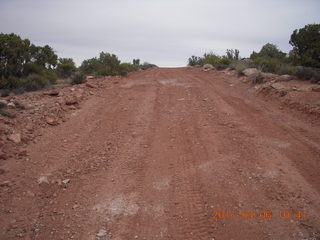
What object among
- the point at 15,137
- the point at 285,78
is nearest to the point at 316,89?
the point at 285,78

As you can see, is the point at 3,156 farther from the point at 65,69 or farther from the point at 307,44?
the point at 65,69

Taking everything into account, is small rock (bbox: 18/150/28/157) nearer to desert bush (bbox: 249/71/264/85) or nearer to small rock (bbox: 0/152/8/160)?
small rock (bbox: 0/152/8/160)

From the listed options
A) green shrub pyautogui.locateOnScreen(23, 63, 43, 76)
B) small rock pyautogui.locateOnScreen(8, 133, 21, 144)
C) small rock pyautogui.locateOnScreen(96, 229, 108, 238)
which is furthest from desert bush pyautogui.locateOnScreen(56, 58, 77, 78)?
small rock pyautogui.locateOnScreen(96, 229, 108, 238)

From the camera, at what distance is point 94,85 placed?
428 inches

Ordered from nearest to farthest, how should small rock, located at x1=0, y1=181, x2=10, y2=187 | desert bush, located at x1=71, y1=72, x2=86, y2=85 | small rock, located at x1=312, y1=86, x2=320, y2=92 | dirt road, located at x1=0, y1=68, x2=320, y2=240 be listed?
dirt road, located at x1=0, y1=68, x2=320, y2=240 < small rock, located at x1=0, y1=181, x2=10, y2=187 < small rock, located at x1=312, y1=86, x2=320, y2=92 < desert bush, located at x1=71, y1=72, x2=86, y2=85

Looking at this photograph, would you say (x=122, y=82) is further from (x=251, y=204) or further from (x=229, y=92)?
(x=251, y=204)

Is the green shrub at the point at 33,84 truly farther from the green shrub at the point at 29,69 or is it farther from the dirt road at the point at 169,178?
the dirt road at the point at 169,178

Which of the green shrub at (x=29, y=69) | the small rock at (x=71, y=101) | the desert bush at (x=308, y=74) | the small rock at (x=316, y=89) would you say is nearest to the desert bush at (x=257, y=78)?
the desert bush at (x=308, y=74)
